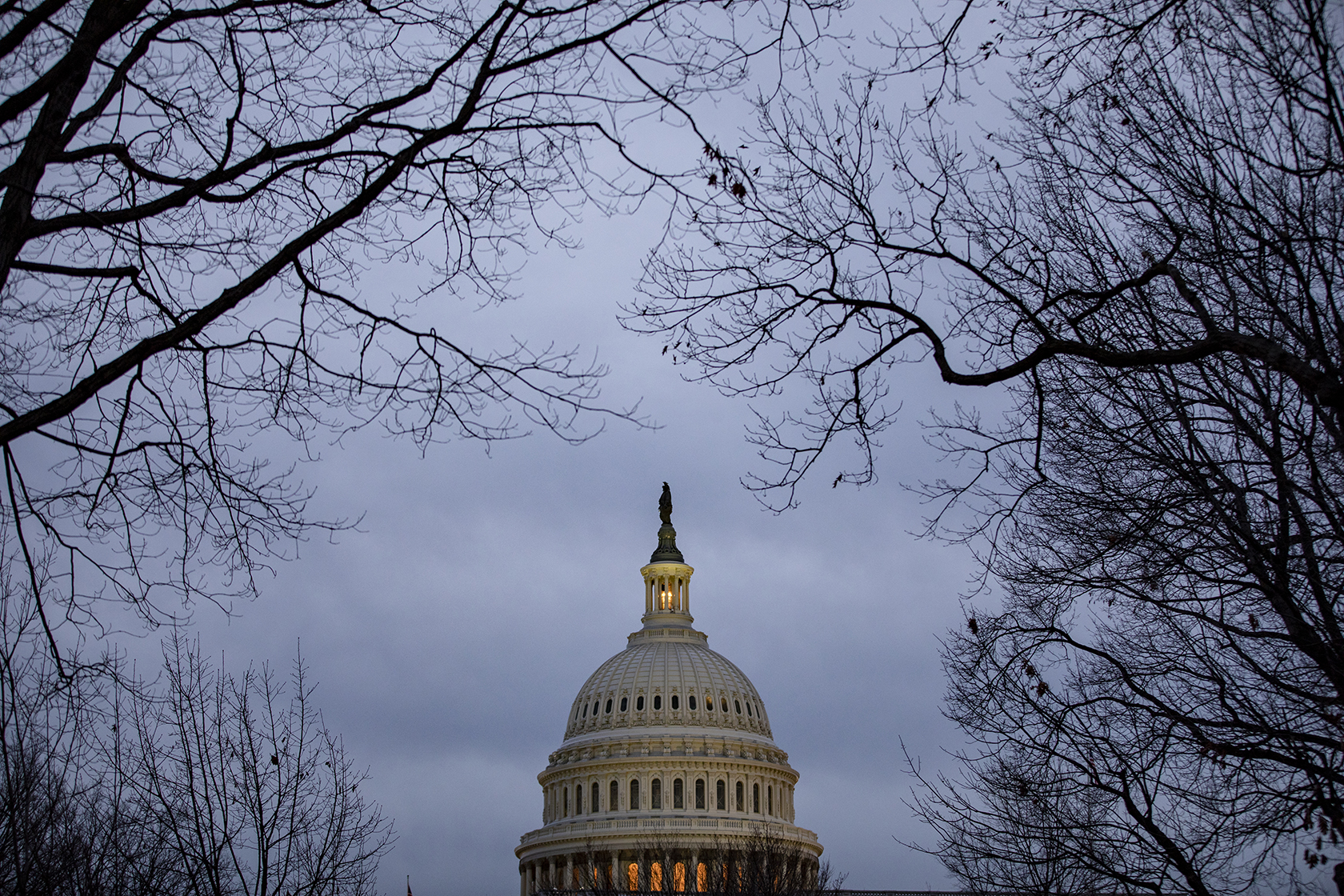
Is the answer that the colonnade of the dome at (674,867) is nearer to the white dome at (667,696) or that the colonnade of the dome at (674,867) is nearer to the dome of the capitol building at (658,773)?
the dome of the capitol building at (658,773)

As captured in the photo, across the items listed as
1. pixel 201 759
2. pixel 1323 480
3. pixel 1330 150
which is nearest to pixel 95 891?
pixel 201 759

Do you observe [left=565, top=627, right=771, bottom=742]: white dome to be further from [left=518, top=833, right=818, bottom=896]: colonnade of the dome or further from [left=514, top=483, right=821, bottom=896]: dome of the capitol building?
[left=518, top=833, right=818, bottom=896]: colonnade of the dome

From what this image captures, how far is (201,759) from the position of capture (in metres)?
19.0

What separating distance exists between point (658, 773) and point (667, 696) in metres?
8.13

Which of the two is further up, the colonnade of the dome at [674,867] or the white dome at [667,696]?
the white dome at [667,696]

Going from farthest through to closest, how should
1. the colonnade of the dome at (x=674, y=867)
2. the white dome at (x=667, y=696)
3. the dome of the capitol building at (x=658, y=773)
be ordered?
1. the white dome at (x=667, y=696)
2. the dome of the capitol building at (x=658, y=773)
3. the colonnade of the dome at (x=674, y=867)

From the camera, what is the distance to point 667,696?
121688 mm

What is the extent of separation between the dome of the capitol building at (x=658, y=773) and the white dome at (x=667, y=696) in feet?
0.35

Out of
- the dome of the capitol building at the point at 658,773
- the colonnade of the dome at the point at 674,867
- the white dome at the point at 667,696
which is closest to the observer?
the colonnade of the dome at the point at 674,867

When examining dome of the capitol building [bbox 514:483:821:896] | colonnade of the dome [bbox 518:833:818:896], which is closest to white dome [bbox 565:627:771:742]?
dome of the capitol building [bbox 514:483:821:896]

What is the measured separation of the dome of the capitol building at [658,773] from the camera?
109062 millimetres

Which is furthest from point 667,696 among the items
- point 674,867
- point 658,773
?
point 674,867

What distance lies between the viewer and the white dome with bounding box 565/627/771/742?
11994 centimetres

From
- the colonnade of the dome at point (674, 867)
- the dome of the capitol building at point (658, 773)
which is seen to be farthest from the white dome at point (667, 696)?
the colonnade of the dome at point (674, 867)
